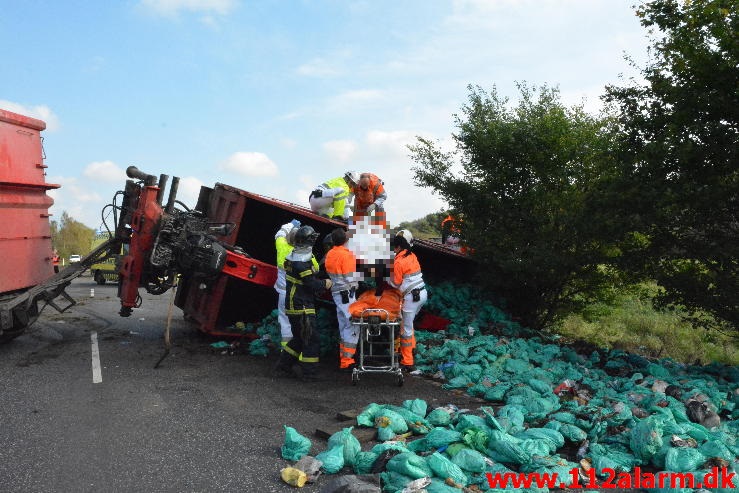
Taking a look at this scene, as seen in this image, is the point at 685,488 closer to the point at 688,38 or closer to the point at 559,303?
the point at 688,38

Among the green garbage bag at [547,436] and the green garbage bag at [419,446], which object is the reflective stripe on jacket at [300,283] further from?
the green garbage bag at [547,436]

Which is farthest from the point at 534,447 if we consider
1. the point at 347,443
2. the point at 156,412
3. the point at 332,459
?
the point at 156,412

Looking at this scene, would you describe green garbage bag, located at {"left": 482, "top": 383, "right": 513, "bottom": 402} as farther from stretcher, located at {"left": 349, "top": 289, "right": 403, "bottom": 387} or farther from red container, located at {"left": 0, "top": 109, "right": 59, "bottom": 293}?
red container, located at {"left": 0, "top": 109, "right": 59, "bottom": 293}

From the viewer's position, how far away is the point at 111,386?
6090 millimetres

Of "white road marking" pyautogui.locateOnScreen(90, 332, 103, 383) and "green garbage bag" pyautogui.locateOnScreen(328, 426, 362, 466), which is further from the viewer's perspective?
"white road marking" pyautogui.locateOnScreen(90, 332, 103, 383)

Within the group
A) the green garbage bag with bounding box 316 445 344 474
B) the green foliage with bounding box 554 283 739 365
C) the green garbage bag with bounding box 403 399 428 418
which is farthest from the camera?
the green foliage with bounding box 554 283 739 365

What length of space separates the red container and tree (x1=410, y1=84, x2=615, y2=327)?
6111mm

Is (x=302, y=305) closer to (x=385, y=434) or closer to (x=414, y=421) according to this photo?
(x=414, y=421)

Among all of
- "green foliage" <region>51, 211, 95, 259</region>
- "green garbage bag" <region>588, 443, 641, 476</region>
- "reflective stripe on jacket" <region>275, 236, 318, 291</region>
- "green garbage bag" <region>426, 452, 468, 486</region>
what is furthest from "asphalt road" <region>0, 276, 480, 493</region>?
"green foliage" <region>51, 211, 95, 259</region>

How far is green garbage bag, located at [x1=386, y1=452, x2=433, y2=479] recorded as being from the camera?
369cm

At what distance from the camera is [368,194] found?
8.94 metres

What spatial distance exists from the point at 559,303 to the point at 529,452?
553 centimetres

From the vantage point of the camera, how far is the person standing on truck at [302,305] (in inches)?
257

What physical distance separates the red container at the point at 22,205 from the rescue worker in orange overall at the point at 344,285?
A: 15.1 feet
